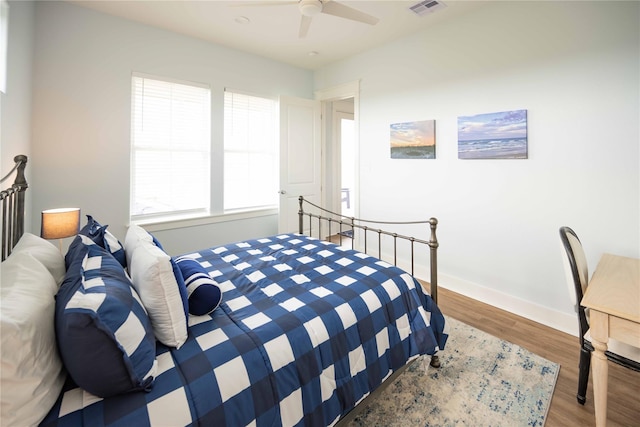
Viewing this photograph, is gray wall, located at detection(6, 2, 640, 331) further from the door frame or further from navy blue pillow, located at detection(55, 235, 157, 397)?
navy blue pillow, located at detection(55, 235, 157, 397)

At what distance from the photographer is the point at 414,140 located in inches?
136

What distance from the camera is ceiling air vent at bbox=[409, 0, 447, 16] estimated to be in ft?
9.02

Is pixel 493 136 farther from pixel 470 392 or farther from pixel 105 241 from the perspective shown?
pixel 105 241

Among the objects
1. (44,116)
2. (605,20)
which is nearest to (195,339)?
(44,116)

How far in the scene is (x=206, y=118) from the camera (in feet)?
12.2

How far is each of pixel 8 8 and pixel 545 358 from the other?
4.43m

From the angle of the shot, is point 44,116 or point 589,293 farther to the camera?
point 44,116

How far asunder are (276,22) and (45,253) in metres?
2.94

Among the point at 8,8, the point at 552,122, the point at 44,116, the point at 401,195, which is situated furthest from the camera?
the point at 401,195

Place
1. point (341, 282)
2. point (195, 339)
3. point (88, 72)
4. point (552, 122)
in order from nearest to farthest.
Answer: point (195, 339)
point (341, 282)
point (552, 122)
point (88, 72)

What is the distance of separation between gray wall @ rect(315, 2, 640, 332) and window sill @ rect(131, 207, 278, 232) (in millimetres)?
1929

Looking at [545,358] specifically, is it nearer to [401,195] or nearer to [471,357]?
[471,357]

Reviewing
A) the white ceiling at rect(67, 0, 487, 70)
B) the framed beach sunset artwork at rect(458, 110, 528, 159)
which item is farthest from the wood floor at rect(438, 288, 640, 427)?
the white ceiling at rect(67, 0, 487, 70)

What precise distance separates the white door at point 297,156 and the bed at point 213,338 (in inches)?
99.0
